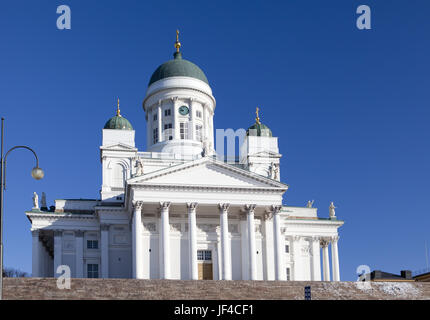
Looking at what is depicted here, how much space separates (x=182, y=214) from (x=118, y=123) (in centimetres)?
1434

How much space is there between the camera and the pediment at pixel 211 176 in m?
52.3

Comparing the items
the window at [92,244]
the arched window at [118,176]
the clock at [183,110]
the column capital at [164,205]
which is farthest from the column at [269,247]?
the clock at [183,110]

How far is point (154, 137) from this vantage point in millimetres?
67000

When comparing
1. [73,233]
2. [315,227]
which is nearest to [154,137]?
[73,233]

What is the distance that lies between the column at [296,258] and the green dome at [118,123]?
1907 centimetres

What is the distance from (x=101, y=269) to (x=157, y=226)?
22.6ft

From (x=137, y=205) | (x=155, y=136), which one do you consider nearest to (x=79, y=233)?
(x=137, y=205)

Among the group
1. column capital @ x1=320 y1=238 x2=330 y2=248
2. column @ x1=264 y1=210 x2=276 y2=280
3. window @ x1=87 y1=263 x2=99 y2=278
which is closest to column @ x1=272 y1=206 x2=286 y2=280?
column @ x1=264 y1=210 x2=276 y2=280

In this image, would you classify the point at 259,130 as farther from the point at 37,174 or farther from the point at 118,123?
the point at 37,174

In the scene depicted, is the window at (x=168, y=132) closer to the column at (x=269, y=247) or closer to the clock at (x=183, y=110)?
the clock at (x=183, y=110)

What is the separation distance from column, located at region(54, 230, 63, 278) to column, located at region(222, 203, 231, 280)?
49.7 ft

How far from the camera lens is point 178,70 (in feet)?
220
